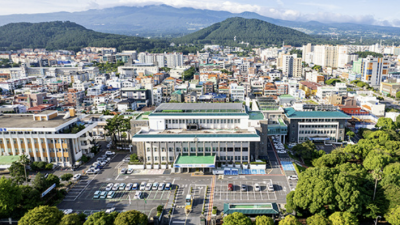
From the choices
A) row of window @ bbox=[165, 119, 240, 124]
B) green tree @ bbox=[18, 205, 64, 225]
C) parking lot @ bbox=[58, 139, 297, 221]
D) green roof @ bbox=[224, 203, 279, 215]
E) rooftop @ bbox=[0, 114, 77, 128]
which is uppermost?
rooftop @ bbox=[0, 114, 77, 128]

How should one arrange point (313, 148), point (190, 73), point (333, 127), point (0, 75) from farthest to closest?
point (190, 73), point (0, 75), point (333, 127), point (313, 148)

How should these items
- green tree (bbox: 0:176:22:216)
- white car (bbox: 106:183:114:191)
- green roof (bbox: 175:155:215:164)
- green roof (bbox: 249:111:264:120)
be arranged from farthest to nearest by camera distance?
green roof (bbox: 249:111:264:120) < green roof (bbox: 175:155:215:164) < white car (bbox: 106:183:114:191) < green tree (bbox: 0:176:22:216)

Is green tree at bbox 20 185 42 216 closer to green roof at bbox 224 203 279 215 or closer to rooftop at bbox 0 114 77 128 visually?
rooftop at bbox 0 114 77 128

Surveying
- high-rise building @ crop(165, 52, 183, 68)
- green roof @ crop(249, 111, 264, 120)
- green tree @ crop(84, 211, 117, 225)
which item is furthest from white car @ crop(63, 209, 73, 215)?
high-rise building @ crop(165, 52, 183, 68)

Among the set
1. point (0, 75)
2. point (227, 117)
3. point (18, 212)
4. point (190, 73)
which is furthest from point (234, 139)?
point (0, 75)

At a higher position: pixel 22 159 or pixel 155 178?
pixel 22 159

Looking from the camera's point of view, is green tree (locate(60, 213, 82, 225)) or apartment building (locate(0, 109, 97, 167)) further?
apartment building (locate(0, 109, 97, 167))

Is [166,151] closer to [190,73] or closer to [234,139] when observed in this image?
[234,139]

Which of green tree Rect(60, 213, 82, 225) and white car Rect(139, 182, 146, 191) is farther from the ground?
green tree Rect(60, 213, 82, 225)
